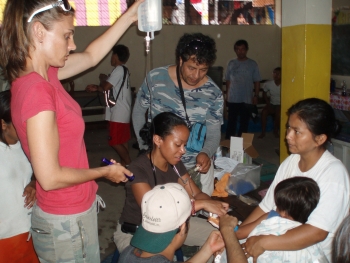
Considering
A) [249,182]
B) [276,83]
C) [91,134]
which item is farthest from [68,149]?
[91,134]

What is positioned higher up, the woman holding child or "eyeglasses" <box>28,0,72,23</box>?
"eyeglasses" <box>28,0,72,23</box>

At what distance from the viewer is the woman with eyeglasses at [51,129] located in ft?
4.16

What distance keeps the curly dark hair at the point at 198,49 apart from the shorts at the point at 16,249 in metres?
1.53

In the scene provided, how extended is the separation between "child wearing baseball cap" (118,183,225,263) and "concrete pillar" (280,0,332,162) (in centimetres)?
242

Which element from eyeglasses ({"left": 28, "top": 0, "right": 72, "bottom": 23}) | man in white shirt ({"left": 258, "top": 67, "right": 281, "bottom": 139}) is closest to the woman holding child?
eyeglasses ({"left": 28, "top": 0, "right": 72, "bottom": 23})

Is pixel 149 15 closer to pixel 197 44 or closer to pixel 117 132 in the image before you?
pixel 197 44

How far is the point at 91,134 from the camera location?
8.26 metres

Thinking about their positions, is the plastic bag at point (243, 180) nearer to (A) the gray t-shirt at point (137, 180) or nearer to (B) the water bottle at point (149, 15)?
(A) the gray t-shirt at point (137, 180)

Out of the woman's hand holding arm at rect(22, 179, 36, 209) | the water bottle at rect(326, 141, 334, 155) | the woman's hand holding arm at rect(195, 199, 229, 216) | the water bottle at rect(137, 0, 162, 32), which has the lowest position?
the woman's hand holding arm at rect(195, 199, 229, 216)

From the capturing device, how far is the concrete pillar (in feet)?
11.2

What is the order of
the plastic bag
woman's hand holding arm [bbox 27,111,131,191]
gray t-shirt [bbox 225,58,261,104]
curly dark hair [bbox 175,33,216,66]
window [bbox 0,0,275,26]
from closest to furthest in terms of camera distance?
woman's hand holding arm [bbox 27,111,131,191]
curly dark hair [bbox 175,33,216,66]
the plastic bag
gray t-shirt [bbox 225,58,261,104]
window [bbox 0,0,275,26]

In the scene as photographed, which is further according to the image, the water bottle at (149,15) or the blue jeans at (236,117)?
the blue jeans at (236,117)

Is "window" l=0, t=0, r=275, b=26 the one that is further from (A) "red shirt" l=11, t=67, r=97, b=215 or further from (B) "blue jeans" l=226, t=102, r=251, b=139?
(A) "red shirt" l=11, t=67, r=97, b=215

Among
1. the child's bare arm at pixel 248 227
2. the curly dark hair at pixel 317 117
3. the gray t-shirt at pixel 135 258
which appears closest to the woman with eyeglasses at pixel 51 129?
the gray t-shirt at pixel 135 258
